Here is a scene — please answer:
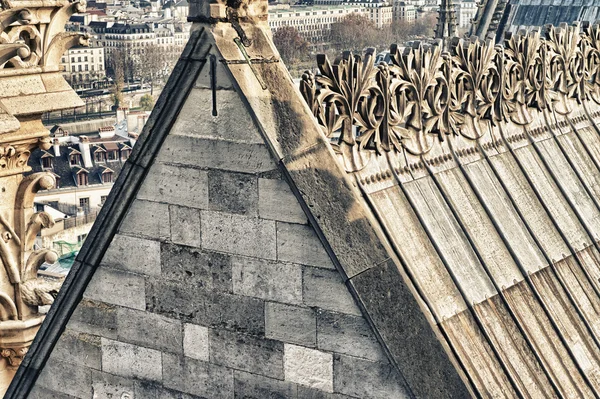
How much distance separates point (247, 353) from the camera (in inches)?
273

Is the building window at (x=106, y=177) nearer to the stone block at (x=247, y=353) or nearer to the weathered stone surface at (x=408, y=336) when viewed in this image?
the stone block at (x=247, y=353)

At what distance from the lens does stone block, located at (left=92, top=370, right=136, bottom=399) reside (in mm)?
7438

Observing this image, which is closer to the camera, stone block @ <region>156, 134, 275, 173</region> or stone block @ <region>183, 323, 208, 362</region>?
stone block @ <region>156, 134, 275, 173</region>

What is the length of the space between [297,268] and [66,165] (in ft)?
322

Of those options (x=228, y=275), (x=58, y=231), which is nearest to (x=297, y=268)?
(x=228, y=275)

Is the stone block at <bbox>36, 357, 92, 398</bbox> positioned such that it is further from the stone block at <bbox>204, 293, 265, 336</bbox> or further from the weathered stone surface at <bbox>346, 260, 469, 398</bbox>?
the weathered stone surface at <bbox>346, 260, 469, 398</bbox>

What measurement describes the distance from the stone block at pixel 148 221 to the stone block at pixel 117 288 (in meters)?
0.24

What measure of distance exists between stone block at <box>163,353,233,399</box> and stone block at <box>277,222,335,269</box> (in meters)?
0.78

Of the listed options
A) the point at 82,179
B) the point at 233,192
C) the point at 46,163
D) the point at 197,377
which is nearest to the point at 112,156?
the point at 82,179

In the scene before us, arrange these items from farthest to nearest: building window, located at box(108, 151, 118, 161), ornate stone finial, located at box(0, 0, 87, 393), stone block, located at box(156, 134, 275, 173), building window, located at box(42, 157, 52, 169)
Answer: building window, located at box(108, 151, 118, 161) < building window, located at box(42, 157, 52, 169) < ornate stone finial, located at box(0, 0, 87, 393) < stone block, located at box(156, 134, 275, 173)

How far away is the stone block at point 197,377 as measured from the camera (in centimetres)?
705

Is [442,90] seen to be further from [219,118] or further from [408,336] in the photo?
[408,336]

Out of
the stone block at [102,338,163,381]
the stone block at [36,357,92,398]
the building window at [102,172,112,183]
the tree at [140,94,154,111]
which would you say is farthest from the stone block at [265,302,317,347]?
the tree at [140,94,154,111]

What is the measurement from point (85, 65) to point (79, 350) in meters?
→ 181
